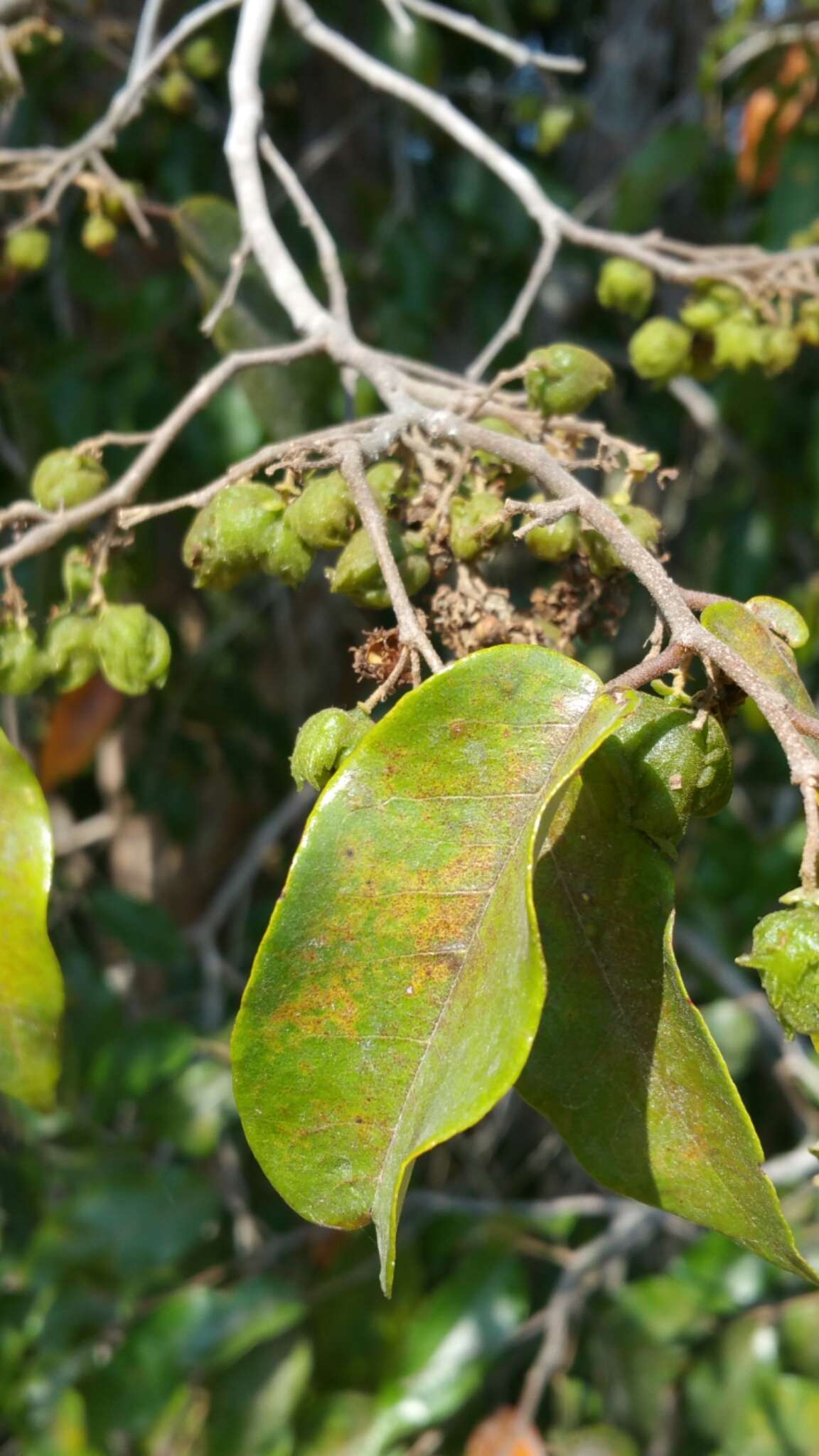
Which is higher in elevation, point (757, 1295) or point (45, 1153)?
point (45, 1153)

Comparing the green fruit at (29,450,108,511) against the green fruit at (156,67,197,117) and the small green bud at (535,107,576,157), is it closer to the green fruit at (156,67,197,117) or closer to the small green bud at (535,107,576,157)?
the green fruit at (156,67,197,117)

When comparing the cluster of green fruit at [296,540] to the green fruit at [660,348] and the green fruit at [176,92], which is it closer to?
the green fruit at [660,348]

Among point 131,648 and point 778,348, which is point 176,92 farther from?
point 131,648

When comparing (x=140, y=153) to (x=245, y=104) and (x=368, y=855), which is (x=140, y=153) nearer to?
(x=245, y=104)

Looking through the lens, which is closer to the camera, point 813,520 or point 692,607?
point 692,607

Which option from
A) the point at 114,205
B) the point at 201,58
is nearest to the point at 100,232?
the point at 114,205

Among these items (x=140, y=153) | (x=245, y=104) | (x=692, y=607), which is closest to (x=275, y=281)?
(x=245, y=104)

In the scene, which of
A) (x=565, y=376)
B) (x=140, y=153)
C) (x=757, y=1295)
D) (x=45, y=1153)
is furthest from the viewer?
(x=140, y=153)
